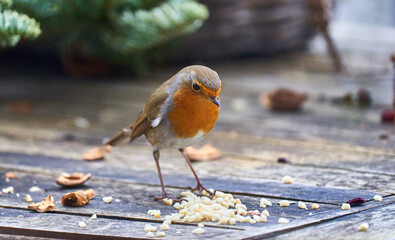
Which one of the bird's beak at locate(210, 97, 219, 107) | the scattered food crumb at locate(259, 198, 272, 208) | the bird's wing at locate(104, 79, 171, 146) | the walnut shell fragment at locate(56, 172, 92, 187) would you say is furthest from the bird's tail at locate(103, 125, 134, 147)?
the scattered food crumb at locate(259, 198, 272, 208)

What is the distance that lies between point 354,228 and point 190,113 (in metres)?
0.93

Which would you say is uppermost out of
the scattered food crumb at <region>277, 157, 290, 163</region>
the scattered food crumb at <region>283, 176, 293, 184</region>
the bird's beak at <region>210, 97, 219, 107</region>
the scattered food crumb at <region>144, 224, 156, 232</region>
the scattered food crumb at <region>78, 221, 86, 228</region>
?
the bird's beak at <region>210, 97, 219, 107</region>

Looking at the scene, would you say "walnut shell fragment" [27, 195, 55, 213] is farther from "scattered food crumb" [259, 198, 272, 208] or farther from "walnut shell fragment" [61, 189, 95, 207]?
"scattered food crumb" [259, 198, 272, 208]

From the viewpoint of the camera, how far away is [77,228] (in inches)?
87.7

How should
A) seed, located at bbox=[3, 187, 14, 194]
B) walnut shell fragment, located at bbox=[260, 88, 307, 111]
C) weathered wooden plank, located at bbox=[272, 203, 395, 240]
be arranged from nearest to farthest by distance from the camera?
weathered wooden plank, located at bbox=[272, 203, 395, 240] < seed, located at bbox=[3, 187, 14, 194] < walnut shell fragment, located at bbox=[260, 88, 307, 111]

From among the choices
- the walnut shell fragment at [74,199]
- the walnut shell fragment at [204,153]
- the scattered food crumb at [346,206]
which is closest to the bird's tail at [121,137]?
the walnut shell fragment at [204,153]

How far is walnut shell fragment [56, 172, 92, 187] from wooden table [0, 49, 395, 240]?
1.5 inches

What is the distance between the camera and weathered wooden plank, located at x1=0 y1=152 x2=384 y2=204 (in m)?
2.58

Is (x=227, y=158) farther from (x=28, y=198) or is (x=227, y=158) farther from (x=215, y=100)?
(x=28, y=198)

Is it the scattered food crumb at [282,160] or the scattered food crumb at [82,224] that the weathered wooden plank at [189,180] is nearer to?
the scattered food crumb at [282,160]

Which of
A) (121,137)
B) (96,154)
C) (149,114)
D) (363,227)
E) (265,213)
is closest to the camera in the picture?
(363,227)

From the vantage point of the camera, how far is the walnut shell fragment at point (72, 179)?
2.85m

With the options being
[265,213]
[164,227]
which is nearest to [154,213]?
[164,227]

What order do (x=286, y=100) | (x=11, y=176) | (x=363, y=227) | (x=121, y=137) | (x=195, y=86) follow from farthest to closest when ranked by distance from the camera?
(x=286, y=100) → (x=121, y=137) → (x=11, y=176) → (x=195, y=86) → (x=363, y=227)
